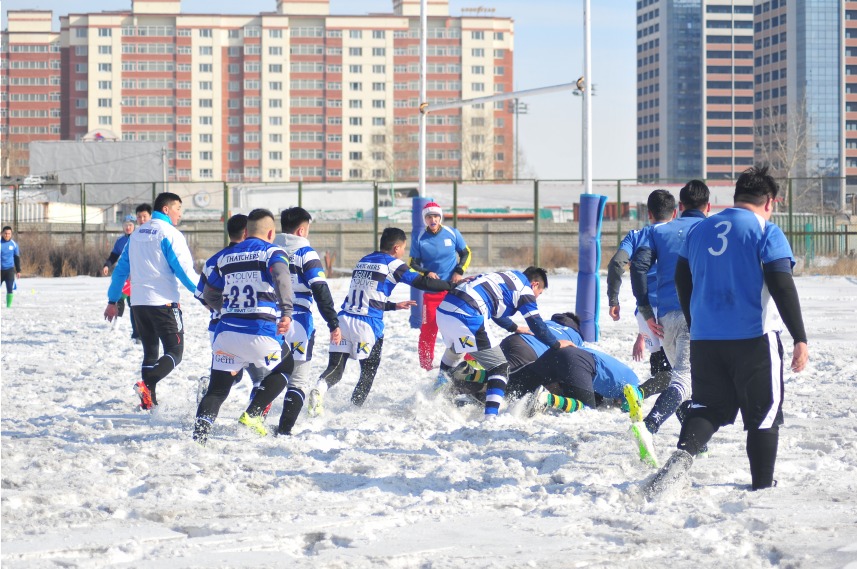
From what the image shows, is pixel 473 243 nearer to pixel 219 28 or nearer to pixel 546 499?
pixel 546 499

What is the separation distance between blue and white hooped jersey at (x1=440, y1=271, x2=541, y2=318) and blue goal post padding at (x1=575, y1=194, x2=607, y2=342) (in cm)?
487

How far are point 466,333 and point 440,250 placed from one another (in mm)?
3713

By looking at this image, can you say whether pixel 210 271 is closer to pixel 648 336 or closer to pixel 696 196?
pixel 648 336

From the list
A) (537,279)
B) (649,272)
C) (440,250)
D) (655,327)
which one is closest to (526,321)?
(537,279)

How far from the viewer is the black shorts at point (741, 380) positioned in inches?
211

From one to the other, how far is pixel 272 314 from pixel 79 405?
9.65 feet

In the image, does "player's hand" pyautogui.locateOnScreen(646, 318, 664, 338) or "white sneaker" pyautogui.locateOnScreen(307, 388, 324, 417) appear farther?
"white sneaker" pyautogui.locateOnScreen(307, 388, 324, 417)

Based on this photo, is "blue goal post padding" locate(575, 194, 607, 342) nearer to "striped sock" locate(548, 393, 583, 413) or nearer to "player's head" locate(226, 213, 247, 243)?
"striped sock" locate(548, 393, 583, 413)

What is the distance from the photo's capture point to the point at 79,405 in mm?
9000

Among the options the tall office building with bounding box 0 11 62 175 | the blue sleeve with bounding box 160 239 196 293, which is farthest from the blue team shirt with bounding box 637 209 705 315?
the tall office building with bounding box 0 11 62 175

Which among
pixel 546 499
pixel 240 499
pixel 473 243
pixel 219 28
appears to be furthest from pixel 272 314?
pixel 219 28

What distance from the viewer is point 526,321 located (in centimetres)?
823

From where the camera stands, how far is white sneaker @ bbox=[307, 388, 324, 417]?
8.03 meters

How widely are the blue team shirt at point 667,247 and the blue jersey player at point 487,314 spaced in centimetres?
111
